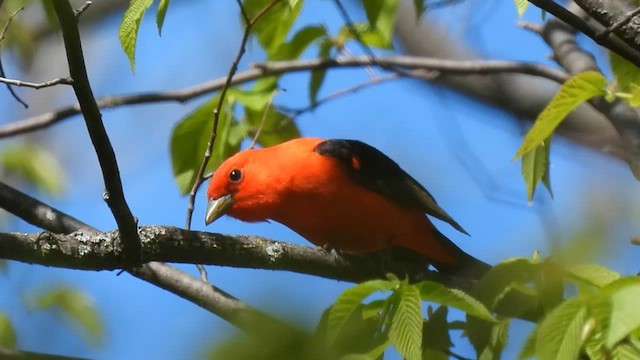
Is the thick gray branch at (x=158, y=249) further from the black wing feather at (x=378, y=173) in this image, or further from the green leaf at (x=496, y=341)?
the black wing feather at (x=378, y=173)

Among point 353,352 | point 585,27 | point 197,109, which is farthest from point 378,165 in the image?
point 353,352

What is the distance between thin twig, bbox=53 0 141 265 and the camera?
2.47m

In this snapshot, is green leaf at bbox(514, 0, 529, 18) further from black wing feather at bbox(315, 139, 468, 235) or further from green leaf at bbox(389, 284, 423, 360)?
black wing feather at bbox(315, 139, 468, 235)

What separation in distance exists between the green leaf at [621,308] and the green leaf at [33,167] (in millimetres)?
4350

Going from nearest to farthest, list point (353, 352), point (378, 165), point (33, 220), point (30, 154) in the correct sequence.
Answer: point (353, 352) → point (33, 220) → point (378, 165) → point (30, 154)

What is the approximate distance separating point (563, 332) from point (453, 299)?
368 mm

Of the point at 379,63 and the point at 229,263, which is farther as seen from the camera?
the point at 379,63

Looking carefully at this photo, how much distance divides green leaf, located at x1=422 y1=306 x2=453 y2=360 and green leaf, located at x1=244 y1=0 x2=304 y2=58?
2.01 m

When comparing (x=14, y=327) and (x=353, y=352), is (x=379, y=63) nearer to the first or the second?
(x=14, y=327)

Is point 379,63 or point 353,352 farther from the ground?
point 379,63

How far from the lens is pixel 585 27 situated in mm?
2941

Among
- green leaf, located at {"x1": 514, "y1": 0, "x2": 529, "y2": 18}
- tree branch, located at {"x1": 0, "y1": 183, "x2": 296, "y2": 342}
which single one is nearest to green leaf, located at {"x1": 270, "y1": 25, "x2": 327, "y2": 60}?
tree branch, located at {"x1": 0, "y1": 183, "x2": 296, "y2": 342}

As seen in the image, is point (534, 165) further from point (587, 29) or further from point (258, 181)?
point (258, 181)

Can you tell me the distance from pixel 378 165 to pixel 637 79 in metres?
2.01
